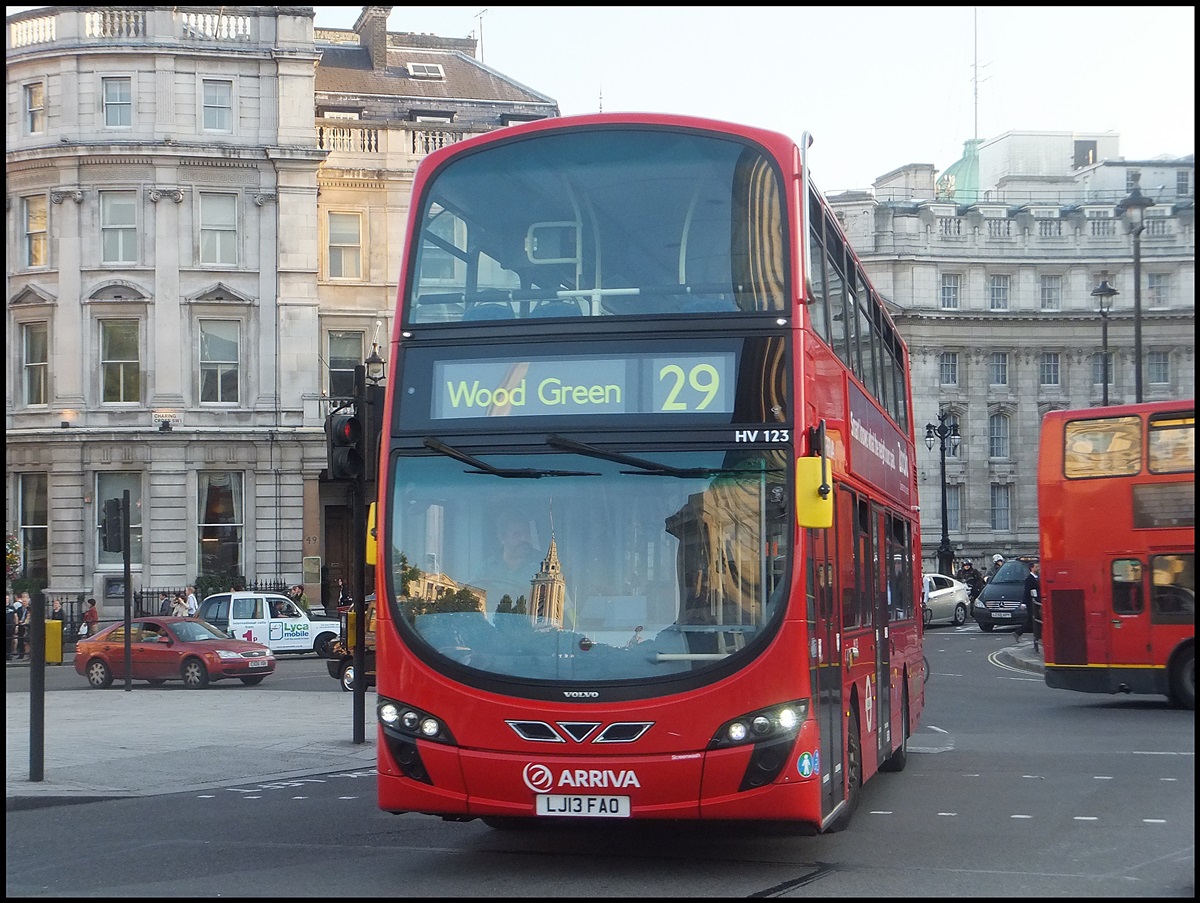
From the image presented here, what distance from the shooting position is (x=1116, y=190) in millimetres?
78812

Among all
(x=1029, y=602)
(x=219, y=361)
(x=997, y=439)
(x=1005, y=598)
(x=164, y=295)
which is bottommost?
(x=1005, y=598)

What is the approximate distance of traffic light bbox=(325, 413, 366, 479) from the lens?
48.6 feet

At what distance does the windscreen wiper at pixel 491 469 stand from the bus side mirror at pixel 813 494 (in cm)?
108

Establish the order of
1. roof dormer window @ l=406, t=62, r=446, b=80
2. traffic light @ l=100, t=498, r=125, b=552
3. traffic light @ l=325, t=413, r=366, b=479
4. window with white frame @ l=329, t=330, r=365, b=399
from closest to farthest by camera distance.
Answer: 1. traffic light @ l=325, t=413, r=366, b=479
2. traffic light @ l=100, t=498, r=125, b=552
3. window with white frame @ l=329, t=330, r=365, b=399
4. roof dormer window @ l=406, t=62, r=446, b=80

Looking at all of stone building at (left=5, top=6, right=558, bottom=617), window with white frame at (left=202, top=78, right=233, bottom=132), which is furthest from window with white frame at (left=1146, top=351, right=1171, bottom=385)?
window with white frame at (left=202, top=78, right=233, bottom=132)

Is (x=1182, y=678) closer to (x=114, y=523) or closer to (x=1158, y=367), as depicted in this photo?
(x=114, y=523)

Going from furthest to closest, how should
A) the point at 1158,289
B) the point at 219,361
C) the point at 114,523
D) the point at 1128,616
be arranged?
1. the point at 1158,289
2. the point at 219,361
3. the point at 114,523
4. the point at 1128,616

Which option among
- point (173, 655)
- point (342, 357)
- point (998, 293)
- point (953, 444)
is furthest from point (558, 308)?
Answer: point (998, 293)

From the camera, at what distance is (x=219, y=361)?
45.4 m

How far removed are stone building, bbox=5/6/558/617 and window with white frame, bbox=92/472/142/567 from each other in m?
0.06

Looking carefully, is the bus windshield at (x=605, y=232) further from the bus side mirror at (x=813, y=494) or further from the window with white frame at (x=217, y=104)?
the window with white frame at (x=217, y=104)

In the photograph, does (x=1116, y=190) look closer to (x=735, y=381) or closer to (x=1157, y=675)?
(x=1157, y=675)

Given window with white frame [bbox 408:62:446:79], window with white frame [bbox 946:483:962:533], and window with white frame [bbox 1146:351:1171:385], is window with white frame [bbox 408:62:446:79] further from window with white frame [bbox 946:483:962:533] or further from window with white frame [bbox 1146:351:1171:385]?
window with white frame [bbox 1146:351:1171:385]

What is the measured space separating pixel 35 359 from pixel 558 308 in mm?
39784
